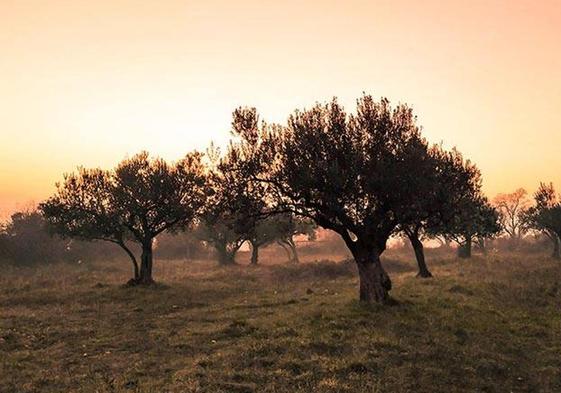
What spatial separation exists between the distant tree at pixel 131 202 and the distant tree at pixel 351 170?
1794cm

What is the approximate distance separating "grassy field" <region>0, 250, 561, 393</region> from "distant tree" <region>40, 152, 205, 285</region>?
8092 mm

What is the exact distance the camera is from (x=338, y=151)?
28.4 metres

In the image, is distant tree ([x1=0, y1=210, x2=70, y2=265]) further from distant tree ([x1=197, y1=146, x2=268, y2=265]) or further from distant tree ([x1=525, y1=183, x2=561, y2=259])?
distant tree ([x1=525, y1=183, x2=561, y2=259])

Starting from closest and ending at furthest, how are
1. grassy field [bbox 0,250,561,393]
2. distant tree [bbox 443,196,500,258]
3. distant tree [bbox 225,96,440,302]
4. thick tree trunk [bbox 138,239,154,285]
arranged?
grassy field [bbox 0,250,561,393]
distant tree [bbox 225,96,440,302]
distant tree [bbox 443,196,500,258]
thick tree trunk [bbox 138,239,154,285]

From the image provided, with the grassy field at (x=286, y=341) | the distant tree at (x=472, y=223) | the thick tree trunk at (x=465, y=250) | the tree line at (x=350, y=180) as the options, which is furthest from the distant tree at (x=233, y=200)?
the thick tree trunk at (x=465, y=250)

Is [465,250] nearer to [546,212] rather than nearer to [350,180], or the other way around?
[546,212]

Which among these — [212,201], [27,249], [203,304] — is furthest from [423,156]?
[27,249]

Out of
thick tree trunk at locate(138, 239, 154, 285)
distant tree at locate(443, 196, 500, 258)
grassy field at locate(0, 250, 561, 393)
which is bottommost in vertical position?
grassy field at locate(0, 250, 561, 393)

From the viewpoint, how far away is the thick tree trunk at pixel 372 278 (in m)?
30.1

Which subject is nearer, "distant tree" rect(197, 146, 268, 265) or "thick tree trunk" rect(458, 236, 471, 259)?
"distant tree" rect(197, 146, 268, 265)

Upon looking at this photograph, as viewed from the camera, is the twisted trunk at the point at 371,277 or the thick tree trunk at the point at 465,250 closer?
the twisted trunk at the point at 371,277

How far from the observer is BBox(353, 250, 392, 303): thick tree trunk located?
1184 inches

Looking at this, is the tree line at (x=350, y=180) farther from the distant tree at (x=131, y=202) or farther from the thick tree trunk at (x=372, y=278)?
the distant tree at (x=131, y=202)

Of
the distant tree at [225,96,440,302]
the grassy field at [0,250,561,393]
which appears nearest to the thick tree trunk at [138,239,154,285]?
the grassy field at [0,250,561,393]
